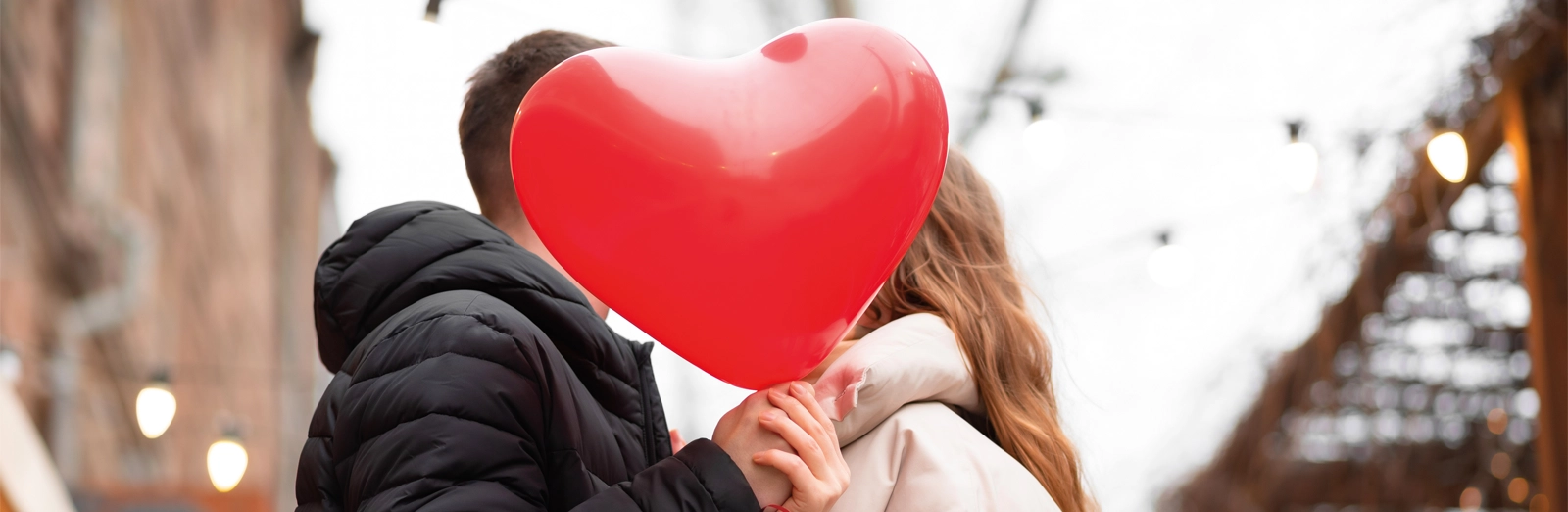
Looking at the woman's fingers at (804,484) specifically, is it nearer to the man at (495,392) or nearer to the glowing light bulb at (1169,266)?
the man at (495,392)

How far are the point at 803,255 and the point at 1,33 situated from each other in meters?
4.42

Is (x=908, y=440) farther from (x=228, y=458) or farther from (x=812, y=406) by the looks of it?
(x=228, y=458)

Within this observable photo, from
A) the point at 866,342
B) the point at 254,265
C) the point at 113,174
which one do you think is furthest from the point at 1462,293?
the point at 254,265

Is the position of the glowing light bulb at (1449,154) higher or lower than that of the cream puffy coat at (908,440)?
lower

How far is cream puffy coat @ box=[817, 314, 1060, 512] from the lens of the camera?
3.73 ft

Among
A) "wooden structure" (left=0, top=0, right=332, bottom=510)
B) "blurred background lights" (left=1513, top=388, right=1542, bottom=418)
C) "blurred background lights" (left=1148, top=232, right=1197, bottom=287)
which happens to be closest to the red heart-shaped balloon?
"wooden structure" (left=0, top=0, right=332, bottom=510)

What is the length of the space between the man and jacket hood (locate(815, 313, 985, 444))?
89 millimetres

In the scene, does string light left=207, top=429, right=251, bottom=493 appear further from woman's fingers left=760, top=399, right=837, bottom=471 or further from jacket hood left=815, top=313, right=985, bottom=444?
woman's fingers left=760, top=399, right=837, bottom=471

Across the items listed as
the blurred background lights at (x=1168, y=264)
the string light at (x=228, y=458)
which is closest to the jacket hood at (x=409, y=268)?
the string light at (x=228, y=458)

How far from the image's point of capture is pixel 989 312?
4.63ft

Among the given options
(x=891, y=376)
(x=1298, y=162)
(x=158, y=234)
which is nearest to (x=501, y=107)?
(x=891, y=376)

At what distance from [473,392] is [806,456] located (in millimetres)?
315

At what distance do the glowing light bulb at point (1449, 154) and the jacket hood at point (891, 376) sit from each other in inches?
139

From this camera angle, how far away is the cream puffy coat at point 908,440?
1137 millimetres
